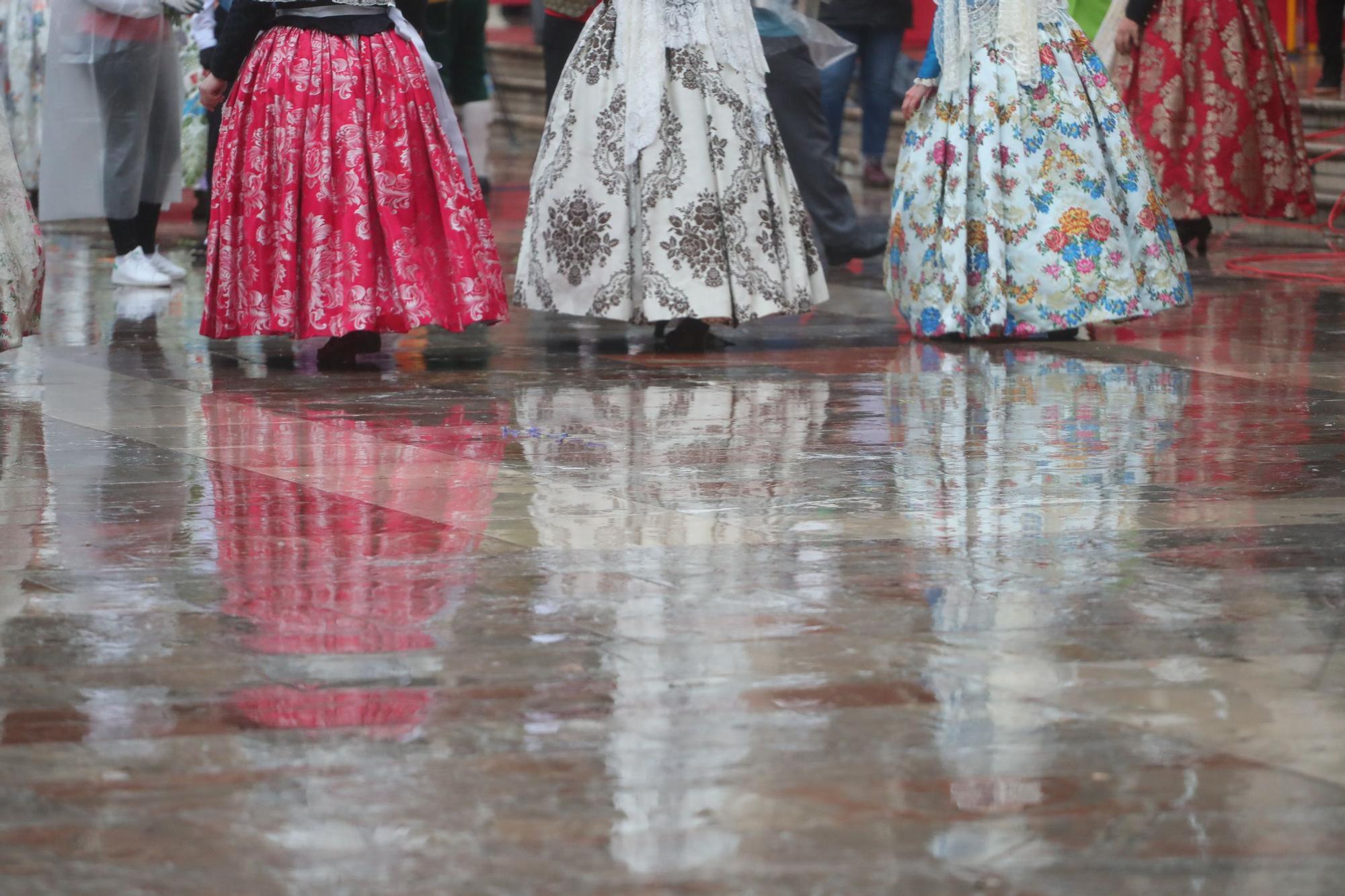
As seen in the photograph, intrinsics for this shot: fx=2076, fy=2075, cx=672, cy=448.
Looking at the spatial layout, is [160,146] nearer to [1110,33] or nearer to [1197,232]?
[1110,33]

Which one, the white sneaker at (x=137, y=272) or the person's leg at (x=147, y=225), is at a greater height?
the person's leg at (x=147, y=225)

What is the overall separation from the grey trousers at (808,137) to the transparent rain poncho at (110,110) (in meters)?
2.04

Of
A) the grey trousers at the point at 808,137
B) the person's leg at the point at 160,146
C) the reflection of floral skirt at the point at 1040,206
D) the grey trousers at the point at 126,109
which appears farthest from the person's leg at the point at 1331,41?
the grey trousers at the point at 126,109

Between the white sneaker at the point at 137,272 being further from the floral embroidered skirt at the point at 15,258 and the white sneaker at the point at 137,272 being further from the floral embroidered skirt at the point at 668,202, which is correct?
the floral embroidered skirt at the point at 668,202

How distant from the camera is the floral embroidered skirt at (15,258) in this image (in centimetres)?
482

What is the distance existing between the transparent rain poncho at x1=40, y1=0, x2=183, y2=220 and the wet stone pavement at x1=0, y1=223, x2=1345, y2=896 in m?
2.42

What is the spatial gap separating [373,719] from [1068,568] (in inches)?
43.7

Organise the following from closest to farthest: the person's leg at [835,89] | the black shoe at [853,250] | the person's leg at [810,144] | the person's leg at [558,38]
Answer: the person's leg at [558,38]
the person's leg at [810,144]
the black shoe at [853,250]
the person's leg at [835,89]

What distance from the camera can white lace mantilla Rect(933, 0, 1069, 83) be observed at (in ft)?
17.6

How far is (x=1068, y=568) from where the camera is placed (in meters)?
2.90

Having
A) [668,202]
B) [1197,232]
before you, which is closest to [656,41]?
[668,202]

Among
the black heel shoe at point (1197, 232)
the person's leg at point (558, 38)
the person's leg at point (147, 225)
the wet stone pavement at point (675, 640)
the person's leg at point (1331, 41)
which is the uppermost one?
the person's leg at point (1331, 41)

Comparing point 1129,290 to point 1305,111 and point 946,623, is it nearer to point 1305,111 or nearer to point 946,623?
point 946,623

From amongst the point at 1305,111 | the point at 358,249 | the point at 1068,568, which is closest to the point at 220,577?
the point at 1068,568
